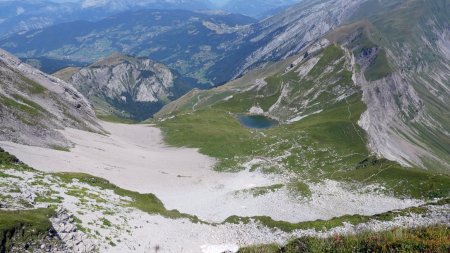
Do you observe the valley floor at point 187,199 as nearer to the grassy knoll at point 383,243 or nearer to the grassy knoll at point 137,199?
the grassy knoll at point 137,199

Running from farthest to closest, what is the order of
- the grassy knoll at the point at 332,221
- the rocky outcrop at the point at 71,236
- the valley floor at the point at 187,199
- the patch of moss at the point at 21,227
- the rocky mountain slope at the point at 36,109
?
the rocky mountain slope at the point at 36,109
the grassy knoll at the point at 332,221
the valley floor at the point at 187,199
the rocky outcrop at the point at 71,236
the patch of moss at the point at 21,227

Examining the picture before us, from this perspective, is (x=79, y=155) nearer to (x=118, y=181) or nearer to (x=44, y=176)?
(x=118, y=181)

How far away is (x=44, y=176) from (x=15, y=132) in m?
38.9

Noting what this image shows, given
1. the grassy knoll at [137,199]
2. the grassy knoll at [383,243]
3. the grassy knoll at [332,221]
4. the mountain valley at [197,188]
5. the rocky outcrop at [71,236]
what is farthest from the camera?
the grassy knoll at [137,199]

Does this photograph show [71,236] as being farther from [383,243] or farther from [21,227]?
[383,243]

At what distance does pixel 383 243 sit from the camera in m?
20.8

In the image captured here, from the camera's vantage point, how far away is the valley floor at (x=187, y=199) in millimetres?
48188

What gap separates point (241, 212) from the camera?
7444 centimetres

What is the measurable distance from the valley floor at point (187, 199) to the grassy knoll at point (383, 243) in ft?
66.0

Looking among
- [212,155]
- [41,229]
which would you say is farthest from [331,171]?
[41,229]

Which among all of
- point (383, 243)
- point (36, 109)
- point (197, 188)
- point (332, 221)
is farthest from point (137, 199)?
point (36, 109)

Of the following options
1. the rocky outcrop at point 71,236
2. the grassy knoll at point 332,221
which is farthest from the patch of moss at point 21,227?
the grassy knoll at point 332,221

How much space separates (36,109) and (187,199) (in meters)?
60.3

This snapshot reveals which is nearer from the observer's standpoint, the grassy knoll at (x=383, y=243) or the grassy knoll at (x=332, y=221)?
the grassy knoll at (x=383, y=243)
